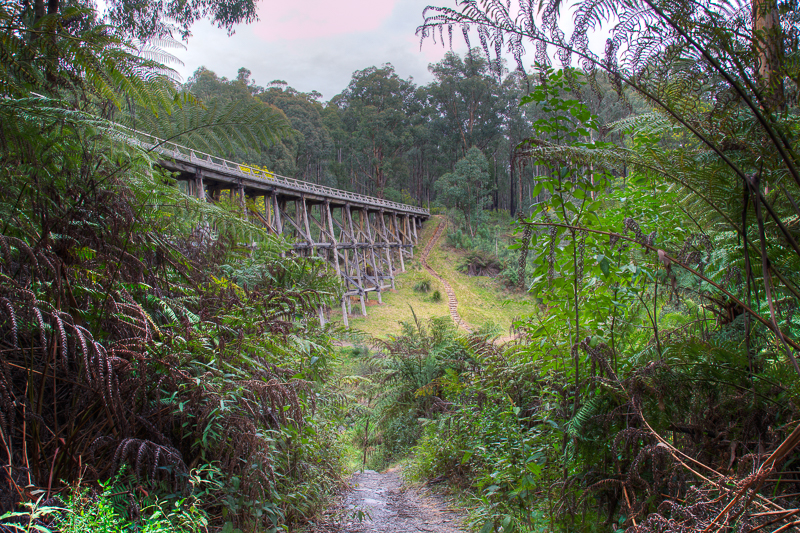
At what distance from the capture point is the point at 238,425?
1604mm

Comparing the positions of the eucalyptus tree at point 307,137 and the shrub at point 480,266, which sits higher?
the eucalyptus tree at point 307,137

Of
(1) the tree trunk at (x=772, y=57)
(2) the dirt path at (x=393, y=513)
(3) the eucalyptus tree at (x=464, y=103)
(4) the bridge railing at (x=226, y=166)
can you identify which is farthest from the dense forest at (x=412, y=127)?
(1) the tree trunk at (x=772, y=57)

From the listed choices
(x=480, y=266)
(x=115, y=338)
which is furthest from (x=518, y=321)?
(x=480, y=266)

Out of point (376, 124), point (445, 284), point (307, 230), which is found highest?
point (376, 124)

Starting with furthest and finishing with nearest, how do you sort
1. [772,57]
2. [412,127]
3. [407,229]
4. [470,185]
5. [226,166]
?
1. [412,127]
2. [470,185]
3. [407,229]
4. [226,166]
5. [772,57]

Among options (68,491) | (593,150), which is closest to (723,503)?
(593,150)

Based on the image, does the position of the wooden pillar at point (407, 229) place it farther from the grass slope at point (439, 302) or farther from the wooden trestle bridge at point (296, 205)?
the grass slope at point (439, 302)

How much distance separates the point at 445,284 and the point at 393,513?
18.8 metres

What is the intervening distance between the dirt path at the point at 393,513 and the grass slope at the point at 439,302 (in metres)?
10.2

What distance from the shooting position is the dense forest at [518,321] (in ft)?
4.03

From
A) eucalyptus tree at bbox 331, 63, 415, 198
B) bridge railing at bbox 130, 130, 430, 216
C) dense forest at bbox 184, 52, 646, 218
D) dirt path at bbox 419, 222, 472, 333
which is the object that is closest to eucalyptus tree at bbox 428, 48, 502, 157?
dense forest at bbox 184, 52, 646, 218

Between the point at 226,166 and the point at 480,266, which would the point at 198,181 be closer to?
the point at 226,166

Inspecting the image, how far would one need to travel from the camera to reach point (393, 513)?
112 inches

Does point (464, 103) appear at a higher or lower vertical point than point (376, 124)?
higher
